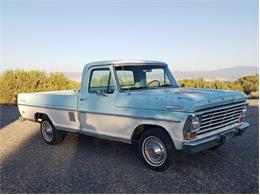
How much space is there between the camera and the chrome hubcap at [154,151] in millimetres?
5227

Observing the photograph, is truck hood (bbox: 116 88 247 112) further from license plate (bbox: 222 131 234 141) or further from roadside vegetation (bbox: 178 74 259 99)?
roadside vegetation (bbox: 178 74 259 99)

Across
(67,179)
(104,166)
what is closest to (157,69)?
(104,166)

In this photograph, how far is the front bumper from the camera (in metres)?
4.83

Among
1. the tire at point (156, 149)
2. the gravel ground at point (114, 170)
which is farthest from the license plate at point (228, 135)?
the tire at point (156, 149)

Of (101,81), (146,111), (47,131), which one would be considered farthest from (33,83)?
(146,111)

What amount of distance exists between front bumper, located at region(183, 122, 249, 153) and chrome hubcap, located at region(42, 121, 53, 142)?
3.78 meters

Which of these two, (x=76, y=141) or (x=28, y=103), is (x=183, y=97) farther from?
(x=28, y=103)

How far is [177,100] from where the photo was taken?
4938 millimetres

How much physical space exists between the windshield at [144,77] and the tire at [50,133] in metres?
2.21

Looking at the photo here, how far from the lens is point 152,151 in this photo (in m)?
5.35

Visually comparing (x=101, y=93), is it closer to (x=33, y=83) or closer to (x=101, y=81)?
(x=101, y=81)

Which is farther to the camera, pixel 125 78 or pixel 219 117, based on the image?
pixel 125 78

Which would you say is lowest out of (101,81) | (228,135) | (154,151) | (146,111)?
(154,151)

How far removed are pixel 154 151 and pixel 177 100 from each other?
0.98m
